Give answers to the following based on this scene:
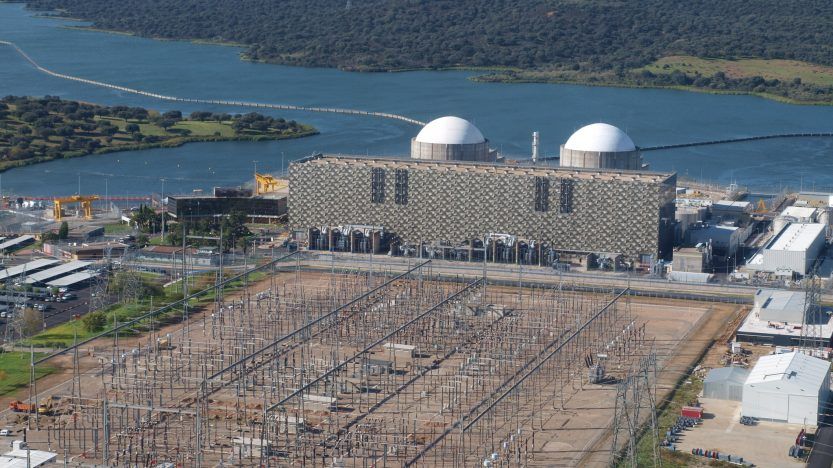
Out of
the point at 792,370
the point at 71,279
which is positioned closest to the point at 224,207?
the point at 71,279

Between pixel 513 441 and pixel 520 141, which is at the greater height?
pixel 520 141

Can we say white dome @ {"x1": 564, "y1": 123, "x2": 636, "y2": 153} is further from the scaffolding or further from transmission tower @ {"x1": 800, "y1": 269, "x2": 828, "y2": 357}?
transmission tower @ {"x1": 800, "y1": 269, "x2": 828, "y2": 357}

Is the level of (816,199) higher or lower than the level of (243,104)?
lower

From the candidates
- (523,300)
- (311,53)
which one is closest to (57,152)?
(523,300)

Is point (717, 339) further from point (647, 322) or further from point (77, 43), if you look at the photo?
point (77, 43)

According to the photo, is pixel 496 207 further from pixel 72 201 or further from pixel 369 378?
pixel 72 201
